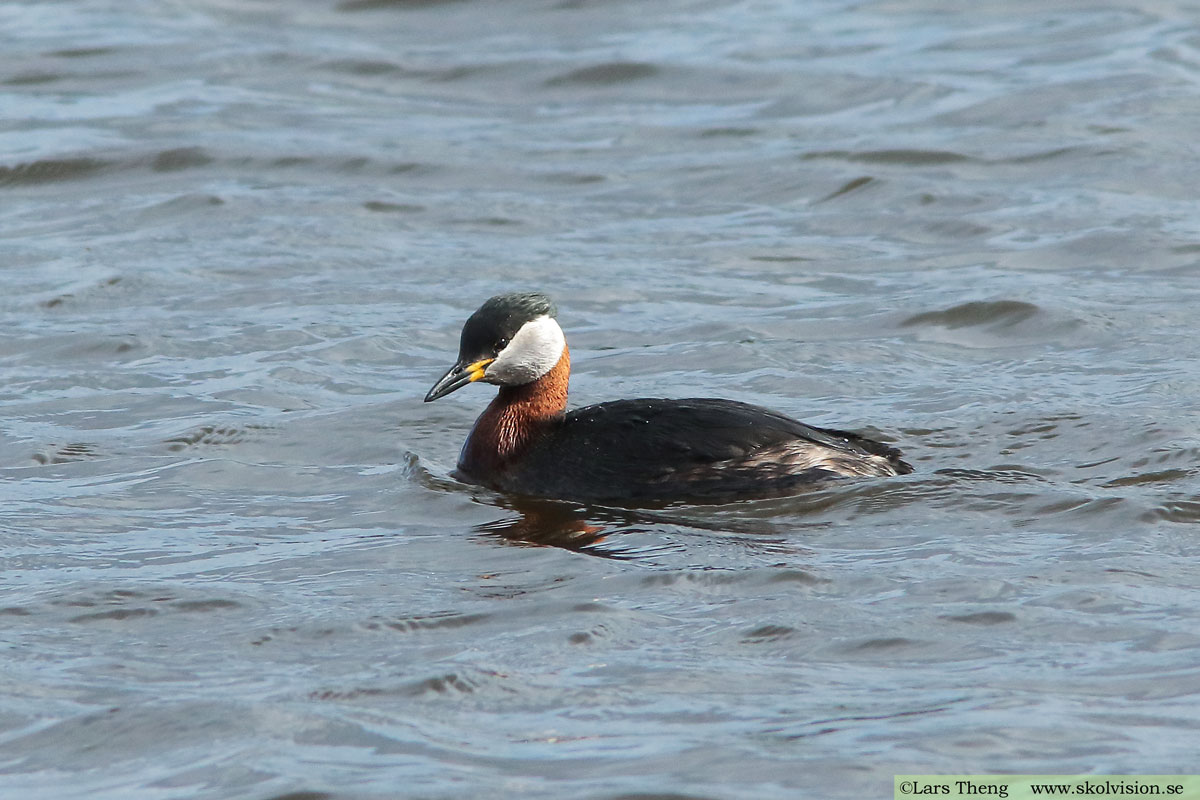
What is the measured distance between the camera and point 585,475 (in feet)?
27.5

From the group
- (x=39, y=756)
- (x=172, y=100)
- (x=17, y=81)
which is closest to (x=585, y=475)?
(x=39, y=756)

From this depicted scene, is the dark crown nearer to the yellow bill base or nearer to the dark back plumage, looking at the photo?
the dark back plumage

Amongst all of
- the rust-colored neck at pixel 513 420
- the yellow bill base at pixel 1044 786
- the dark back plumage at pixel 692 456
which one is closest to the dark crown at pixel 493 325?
the rust-colored neck at pixel 513 420

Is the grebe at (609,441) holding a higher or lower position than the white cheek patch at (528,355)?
lower

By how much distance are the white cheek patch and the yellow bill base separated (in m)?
3.82

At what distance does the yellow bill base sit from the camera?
5.21 m

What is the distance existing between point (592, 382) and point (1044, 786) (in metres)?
5.45

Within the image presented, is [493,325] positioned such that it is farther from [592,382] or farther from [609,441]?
[592,382]

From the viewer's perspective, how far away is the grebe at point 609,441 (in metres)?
8.16

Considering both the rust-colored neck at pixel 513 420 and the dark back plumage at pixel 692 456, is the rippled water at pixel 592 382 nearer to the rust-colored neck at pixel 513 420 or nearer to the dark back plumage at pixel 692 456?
the dark back plumage at pixel 692 456

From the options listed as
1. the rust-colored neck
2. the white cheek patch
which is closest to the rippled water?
the rust-colored neck

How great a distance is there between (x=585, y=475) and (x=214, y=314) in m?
3.97

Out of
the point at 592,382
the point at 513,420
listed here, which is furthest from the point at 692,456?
the point at 592,382

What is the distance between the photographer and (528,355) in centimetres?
875
